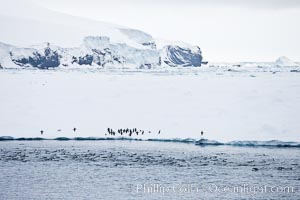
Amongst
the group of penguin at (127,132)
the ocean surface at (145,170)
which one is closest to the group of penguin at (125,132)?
the group of penguin at (127,132)

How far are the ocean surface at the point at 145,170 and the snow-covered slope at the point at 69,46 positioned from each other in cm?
5874

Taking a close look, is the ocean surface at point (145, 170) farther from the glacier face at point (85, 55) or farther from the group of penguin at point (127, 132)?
the glacier face at point (85, 55)

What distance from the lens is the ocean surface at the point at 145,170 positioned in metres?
19.7

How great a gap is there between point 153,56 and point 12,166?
84573mm

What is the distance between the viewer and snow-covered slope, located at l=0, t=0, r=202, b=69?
93.1 m

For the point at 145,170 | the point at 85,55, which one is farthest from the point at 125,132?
the point at 85,55

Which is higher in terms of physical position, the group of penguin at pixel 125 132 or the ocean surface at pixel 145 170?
the group of penguin at pixel 125 132

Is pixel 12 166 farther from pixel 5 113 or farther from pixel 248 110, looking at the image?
pixel 248 110

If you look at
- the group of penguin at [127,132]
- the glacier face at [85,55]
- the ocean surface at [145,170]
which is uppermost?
the glacier face at [85,55]

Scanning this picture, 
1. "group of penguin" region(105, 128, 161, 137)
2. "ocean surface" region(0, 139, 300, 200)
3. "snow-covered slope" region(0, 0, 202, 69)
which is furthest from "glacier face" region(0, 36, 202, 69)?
"ocean surface" region(0, 139, 300, 200)

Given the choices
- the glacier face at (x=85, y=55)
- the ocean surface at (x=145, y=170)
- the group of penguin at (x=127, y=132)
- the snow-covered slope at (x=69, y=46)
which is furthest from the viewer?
the snow-covered slope at (x=69, y=46)

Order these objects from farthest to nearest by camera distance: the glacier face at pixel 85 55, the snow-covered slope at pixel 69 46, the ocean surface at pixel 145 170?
the snow-covered slope at pixel 69 46, the glacier face at pixel 85 55, the ocean surface at pixel 145 170

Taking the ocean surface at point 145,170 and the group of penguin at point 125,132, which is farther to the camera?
the group of penguin at point 125,132

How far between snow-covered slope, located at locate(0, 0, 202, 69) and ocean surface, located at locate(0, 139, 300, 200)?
58739 mm
